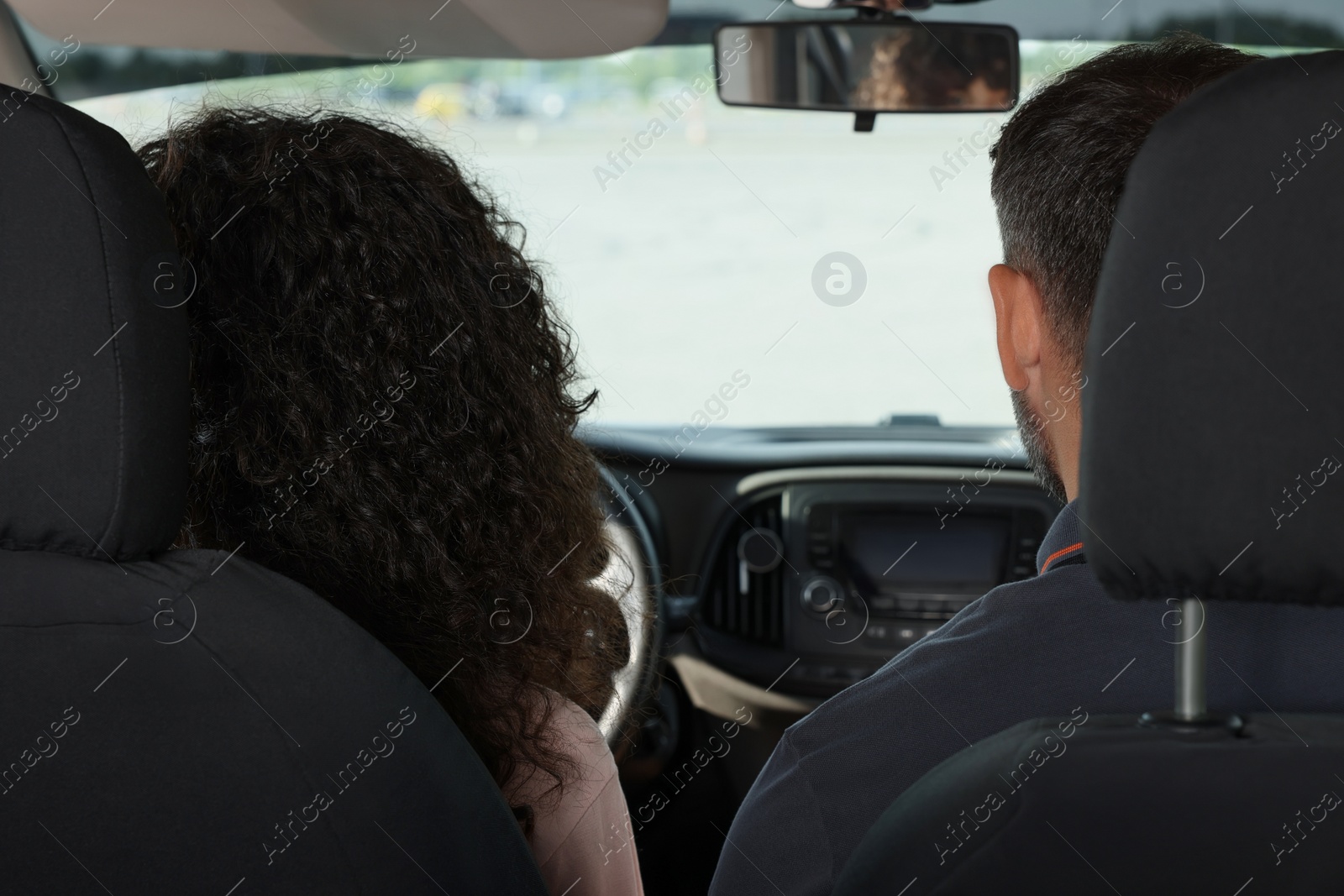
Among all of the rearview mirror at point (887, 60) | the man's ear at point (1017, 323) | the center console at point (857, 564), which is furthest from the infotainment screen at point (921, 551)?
the man's ear at point (1017, 323)

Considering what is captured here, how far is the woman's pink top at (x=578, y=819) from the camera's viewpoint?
4.65ft

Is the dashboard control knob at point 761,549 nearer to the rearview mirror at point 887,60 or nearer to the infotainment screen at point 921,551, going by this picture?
the infotainment screen at point 921,551

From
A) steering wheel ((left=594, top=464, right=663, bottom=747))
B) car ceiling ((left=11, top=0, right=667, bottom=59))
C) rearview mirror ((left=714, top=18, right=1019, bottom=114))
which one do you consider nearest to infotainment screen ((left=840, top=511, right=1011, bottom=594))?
steering wheel ((left=594, top=464, right=663, bottom=747))

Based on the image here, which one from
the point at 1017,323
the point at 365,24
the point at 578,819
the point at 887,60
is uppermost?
the point at 365,24

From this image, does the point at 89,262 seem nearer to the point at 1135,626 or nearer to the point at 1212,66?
the point at 1135,626

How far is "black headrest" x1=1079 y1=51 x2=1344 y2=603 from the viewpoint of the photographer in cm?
82

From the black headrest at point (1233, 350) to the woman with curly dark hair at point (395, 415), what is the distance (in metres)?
0.66

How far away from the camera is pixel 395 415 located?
4.09ft

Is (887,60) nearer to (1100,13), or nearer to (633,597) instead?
(1100,13)

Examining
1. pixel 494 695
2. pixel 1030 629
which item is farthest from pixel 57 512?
pixel 1030 629

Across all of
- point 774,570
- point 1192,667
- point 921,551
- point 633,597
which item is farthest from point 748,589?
point 1192,667

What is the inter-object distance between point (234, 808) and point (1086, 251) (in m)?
1.10

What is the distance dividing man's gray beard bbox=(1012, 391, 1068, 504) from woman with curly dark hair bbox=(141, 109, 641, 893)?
581mm

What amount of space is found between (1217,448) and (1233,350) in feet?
0.21
